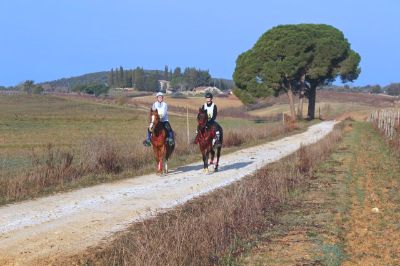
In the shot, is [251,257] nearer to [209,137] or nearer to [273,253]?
[273,253]

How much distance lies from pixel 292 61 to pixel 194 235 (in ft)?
196

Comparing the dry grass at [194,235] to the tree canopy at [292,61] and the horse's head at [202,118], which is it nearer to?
the horse's head at [202,118]

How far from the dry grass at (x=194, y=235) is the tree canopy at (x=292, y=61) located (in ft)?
183

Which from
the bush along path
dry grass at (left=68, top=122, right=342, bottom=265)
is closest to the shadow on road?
the bush along path

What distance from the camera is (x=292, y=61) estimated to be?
66.3 meters

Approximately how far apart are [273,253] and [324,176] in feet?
31.9

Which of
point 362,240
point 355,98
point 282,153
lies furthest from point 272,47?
point 355,98

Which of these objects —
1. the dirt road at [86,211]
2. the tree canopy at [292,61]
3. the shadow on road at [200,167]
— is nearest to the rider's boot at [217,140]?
the dirt road at [86,211]

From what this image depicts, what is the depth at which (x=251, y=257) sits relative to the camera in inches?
336

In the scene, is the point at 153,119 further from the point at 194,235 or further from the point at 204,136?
the point at 194,235

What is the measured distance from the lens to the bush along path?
865cm

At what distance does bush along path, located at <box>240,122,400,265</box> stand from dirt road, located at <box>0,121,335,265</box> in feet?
8.57

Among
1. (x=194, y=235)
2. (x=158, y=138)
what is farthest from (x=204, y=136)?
(x=194, y=235)

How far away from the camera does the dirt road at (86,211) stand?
28.6 ft
